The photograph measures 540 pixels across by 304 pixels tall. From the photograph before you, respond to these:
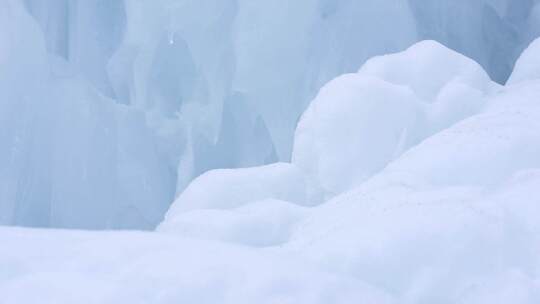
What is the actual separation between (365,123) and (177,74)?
2725 millimetres

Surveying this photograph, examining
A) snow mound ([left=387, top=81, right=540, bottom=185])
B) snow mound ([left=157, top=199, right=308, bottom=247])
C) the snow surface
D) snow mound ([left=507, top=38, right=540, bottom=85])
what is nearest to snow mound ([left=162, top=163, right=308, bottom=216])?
the snow surface

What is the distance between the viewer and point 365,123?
446 centimetres

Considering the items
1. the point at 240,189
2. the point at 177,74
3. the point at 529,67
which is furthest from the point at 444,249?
the point at 177,74

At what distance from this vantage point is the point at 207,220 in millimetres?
3699

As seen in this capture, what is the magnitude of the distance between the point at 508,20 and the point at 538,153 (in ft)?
13.0

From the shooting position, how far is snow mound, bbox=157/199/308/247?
360 centimetres

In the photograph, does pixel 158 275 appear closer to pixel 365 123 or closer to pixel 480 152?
pixel 480 152

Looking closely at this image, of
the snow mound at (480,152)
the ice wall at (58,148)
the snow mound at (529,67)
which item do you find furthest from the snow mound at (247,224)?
the snow mound at (529,67)

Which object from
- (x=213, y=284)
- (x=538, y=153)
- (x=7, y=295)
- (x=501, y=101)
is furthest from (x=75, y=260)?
(x=501, y=101)

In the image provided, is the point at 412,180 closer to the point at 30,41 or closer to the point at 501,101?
the point at 501,101

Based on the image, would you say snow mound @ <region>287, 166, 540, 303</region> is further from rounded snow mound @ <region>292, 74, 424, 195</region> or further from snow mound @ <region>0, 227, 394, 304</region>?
rounded snow mound @ <region>292, 74, 424, 195</region>

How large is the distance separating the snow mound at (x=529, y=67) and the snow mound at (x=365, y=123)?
0.43 meters

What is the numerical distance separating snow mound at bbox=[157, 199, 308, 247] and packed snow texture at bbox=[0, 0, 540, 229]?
187 centimetres

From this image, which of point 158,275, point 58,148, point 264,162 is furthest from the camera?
point 264,162
